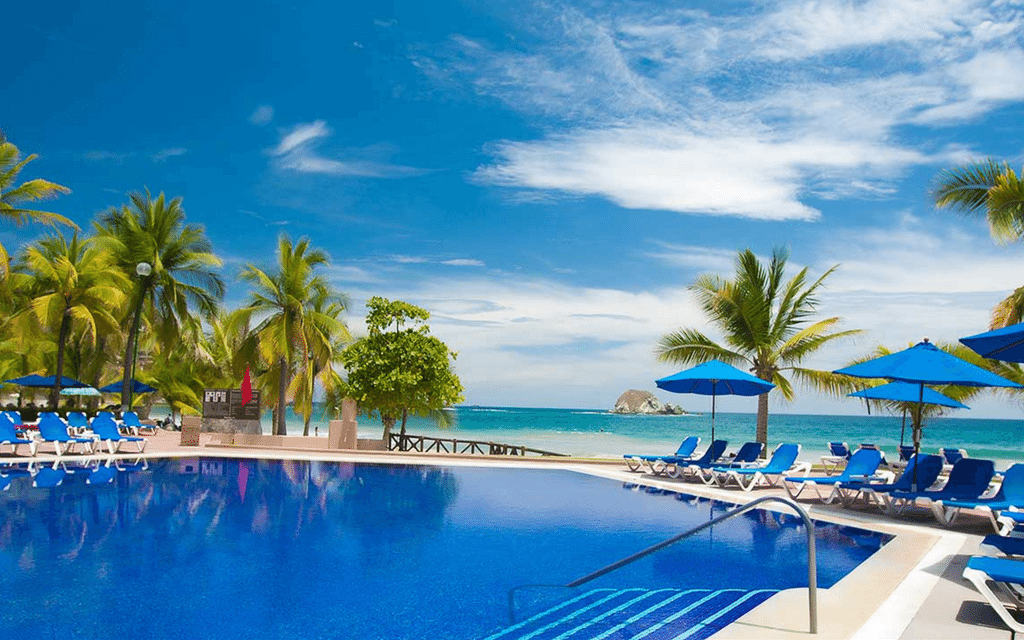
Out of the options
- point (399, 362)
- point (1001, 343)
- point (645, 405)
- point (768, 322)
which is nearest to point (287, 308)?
point (399, 362)

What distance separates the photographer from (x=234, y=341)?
2853 centimetres

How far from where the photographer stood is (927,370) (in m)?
10.3

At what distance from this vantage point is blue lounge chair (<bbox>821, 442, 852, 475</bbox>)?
51.8 feet

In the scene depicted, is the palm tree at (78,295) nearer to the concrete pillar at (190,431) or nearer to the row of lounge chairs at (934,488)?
the concrete pillar at (190,431)

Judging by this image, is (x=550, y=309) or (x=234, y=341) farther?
(x=550, y=309)

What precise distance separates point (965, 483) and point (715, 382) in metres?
6.00

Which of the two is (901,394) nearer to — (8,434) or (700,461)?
(700,461)

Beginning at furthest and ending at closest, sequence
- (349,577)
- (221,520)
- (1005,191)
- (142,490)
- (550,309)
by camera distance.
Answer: (550,309), (1005,191), (142,490), (221,520), (349,577)

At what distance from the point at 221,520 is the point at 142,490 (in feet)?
10.9

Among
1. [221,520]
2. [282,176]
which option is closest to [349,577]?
[221,520]

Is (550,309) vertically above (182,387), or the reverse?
(550,309)

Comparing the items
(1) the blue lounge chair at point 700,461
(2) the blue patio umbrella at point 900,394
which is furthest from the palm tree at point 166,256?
(2) the blue patio umbrella at point 900,394

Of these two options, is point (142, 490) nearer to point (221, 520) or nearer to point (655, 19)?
point (221, 520)

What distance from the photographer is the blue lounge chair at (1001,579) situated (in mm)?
4665
